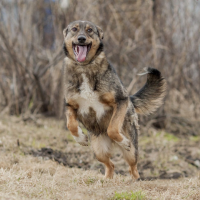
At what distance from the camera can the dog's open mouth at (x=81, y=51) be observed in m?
3.76

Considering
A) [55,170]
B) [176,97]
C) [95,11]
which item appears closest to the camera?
[55,170]

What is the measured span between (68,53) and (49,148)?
7.55 ft

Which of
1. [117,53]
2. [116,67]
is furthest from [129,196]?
[116,67]

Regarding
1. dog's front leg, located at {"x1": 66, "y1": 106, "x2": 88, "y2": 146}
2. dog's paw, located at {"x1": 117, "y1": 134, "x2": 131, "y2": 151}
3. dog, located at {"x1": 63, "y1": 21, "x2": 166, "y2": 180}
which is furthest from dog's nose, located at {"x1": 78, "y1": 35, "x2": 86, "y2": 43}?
dog's paw, located at {"x1": 117, "y1": 134, "x2": 131, "y2": 151}

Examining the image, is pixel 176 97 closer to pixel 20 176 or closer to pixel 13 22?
pixel 13 22

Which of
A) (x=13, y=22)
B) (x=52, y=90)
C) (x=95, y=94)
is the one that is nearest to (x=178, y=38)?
(x=52, y=90)

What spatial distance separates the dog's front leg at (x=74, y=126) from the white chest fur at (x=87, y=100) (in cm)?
12

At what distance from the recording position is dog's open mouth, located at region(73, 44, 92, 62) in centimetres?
376

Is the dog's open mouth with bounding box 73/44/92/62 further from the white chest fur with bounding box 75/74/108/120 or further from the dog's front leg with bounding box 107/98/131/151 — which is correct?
the dog's front leg with bounding box 107/98/131/151

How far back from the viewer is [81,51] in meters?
3.78

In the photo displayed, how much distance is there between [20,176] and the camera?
10.9 ft

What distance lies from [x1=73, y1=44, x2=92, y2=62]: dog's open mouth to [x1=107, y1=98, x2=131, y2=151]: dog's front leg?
2.29 feet

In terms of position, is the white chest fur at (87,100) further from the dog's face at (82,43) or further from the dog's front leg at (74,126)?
the dog's face at (82,43)

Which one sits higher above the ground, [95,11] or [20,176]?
[95,11]
